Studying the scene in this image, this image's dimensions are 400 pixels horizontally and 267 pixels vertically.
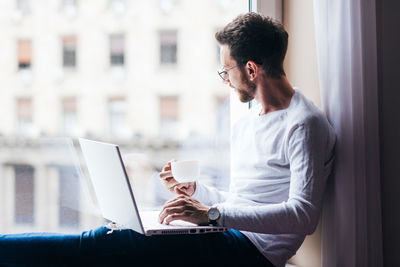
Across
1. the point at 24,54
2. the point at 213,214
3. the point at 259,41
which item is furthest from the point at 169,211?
the point at 24,54

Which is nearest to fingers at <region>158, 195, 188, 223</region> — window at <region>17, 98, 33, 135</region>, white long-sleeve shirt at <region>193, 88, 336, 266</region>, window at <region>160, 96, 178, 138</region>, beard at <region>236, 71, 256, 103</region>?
white long-sleeve shirt at <region>193, 88, 336, 266</region>

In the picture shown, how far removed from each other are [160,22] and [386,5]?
0.82m

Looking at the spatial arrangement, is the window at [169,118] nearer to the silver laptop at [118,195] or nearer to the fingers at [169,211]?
the silver laptop at [118,195]

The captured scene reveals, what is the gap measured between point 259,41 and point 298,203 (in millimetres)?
532

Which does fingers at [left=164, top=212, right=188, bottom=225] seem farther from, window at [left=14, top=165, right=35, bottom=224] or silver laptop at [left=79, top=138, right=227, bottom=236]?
window at [left=14, top=165, right=35, bottom=224]

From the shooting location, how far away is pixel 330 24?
1412 millimetres

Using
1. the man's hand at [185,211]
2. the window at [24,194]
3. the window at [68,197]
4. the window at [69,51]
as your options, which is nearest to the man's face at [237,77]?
the man's hand at [185,211]

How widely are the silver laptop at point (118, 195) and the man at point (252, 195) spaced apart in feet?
0.11

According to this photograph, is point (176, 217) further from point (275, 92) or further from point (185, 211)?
point (275, 92)

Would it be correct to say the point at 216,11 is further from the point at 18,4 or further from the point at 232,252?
the point at 232,252

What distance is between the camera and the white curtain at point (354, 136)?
1330 millimetres

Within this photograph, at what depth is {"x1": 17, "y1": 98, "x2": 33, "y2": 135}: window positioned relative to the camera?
5.15 feet

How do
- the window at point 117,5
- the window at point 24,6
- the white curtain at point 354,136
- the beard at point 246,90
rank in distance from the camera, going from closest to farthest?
1. the white curtain at point 354,136
2. the beard at point 246,90
3. the window at point 24,6
4. the window at point 117,5

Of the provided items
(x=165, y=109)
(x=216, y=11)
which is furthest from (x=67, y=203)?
(x=216, y=11)
